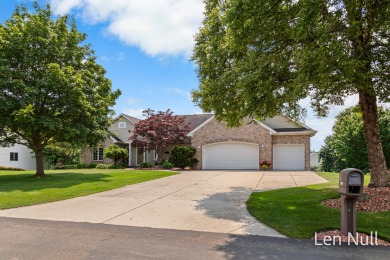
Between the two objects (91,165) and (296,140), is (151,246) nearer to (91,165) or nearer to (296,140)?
(296,140)

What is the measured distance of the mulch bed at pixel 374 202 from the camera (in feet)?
25.1

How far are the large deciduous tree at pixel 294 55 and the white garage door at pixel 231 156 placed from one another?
48.3 ft

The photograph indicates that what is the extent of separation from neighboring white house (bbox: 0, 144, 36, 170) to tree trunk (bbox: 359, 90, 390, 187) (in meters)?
33.9

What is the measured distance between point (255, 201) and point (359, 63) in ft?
17.3

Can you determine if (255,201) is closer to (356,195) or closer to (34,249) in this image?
(356,195)

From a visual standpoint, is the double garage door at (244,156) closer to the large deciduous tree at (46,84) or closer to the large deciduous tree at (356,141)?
the large deciduous tree at (356,141)

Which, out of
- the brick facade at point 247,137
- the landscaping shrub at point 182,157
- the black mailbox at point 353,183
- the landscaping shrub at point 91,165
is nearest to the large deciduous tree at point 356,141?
the brick facade at point 247,137

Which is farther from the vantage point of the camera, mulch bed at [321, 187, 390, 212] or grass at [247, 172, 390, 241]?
mulch bed at [321, 187, 390, 212]

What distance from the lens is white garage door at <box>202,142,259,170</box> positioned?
85.3 feet

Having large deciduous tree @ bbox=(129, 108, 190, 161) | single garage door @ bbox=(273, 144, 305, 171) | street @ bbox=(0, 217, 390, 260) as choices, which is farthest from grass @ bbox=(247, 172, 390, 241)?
large deciduous tree @ bbox=(129, 108, 190, 161)

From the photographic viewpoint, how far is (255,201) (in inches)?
386

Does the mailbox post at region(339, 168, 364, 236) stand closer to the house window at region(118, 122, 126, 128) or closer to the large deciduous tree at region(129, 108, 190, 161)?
the large deciduous tree at region(129, 108, 190, 161)

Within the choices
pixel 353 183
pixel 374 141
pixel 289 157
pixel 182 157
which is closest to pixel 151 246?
pixel 353 183

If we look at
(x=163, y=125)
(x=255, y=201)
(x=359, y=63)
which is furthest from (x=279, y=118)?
(x=359, y=63)
